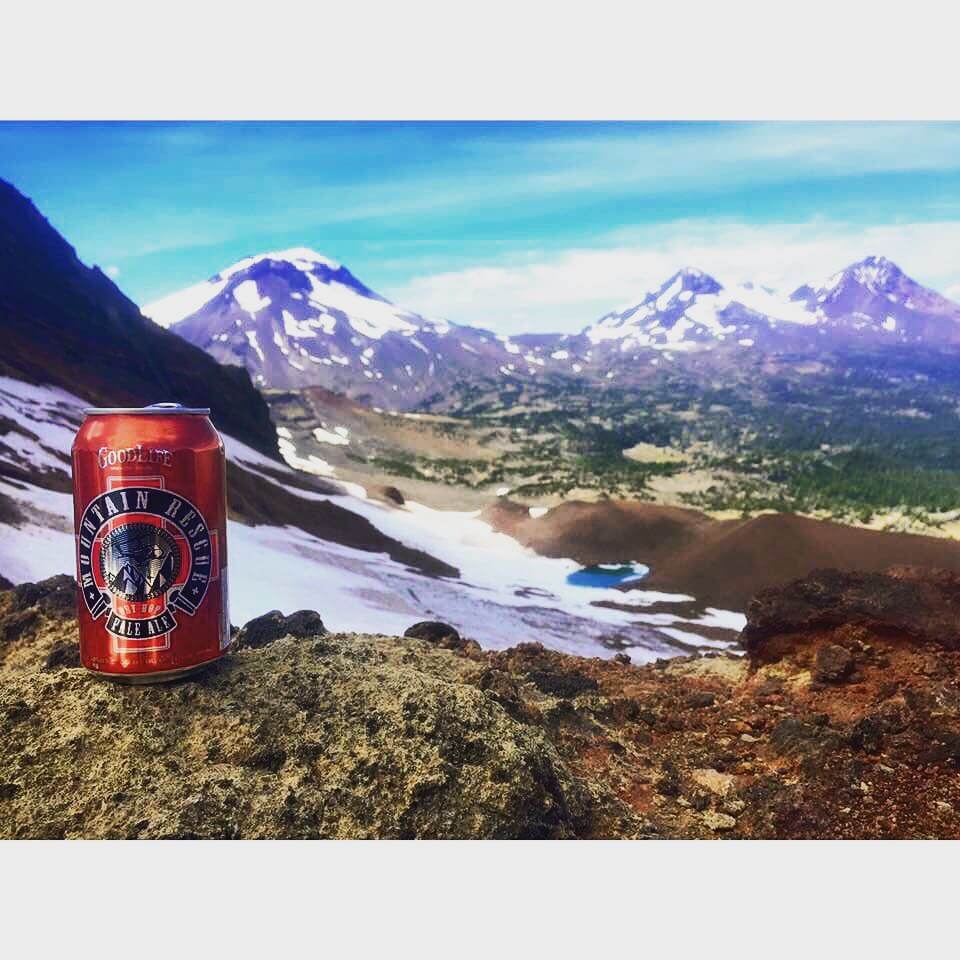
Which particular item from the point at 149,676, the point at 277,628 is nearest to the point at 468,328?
the point at 277,628

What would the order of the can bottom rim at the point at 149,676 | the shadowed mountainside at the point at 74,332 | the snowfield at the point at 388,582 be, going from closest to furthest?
the can bottom rim at the point at 149,676
the snowfield at the point at 388,582
the shadowed mountainside at the point at 74,332

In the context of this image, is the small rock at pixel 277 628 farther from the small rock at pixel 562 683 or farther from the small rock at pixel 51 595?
the small rock at pixel 562 683

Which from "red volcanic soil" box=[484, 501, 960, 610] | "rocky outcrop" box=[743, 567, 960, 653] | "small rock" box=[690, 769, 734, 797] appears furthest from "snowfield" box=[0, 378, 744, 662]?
"small rock" box=[690, 769, 734, 797]

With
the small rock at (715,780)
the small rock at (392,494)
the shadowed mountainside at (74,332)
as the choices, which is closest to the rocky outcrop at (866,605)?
the small rock at (715,780)

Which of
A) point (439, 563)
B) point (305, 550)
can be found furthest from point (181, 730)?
point (439, 563)

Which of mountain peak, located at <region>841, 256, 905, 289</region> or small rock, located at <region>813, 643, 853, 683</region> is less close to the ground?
mountain peak, located at <region>841, 256, 905, 289</region>

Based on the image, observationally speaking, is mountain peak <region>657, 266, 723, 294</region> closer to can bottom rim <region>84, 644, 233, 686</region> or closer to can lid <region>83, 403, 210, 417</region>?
can lid <region>83, 403, 210, 417</region>
